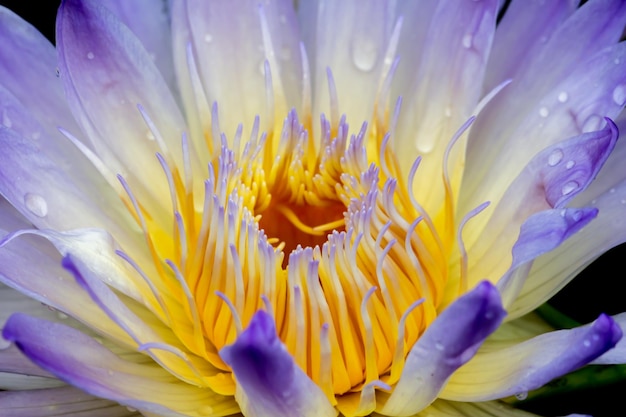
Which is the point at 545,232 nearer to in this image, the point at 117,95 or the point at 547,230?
the point at 547,230

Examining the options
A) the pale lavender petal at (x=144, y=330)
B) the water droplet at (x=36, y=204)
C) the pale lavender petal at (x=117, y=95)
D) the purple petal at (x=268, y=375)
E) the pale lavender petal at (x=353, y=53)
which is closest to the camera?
the purple petal at (x=268, y=375)

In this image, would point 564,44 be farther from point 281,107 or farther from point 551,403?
point 551,403

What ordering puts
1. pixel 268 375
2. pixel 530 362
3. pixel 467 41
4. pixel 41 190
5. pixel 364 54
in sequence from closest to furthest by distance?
Result: pixel 268 375 → pixel 530 362 → pixel 41 190 → pixel 467 41 → pixel 364 54

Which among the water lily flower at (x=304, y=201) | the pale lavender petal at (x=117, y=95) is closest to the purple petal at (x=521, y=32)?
the water lily flower at (x=304, y=201)

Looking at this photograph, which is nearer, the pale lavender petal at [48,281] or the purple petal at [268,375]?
the purple petal at [268,375]

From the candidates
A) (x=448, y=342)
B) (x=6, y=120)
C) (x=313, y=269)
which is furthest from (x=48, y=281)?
(x=448, y=342)

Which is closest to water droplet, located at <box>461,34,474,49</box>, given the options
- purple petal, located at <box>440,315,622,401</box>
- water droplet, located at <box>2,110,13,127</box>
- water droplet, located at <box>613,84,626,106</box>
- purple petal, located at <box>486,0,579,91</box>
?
purple petal, located at <box>486,0,579,91</box>

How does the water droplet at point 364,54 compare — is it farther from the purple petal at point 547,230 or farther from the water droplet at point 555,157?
the purple petal at point 547,230
